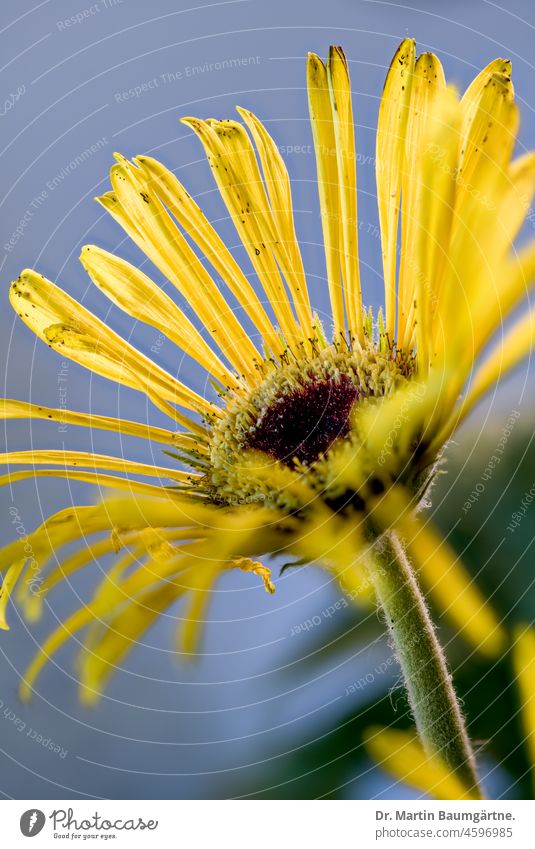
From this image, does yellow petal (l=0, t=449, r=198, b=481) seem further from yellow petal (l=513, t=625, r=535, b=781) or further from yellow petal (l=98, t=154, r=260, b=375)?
yellow petal (l=513, t=625, r=535, b=781)

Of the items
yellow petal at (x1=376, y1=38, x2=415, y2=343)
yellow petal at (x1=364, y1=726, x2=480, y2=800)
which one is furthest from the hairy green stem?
yellow petal at (x1=376, y1=38, x2=415, y2=343)

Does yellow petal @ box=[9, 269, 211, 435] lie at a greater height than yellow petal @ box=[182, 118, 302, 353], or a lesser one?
lesser

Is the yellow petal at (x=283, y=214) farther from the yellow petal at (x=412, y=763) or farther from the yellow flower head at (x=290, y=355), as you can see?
Result: the yellow petal at (x=412, y=763)

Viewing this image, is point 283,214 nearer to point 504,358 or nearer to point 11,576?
point 504,358

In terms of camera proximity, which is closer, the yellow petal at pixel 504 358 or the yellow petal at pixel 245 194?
the yellow petal at pixel 504 358

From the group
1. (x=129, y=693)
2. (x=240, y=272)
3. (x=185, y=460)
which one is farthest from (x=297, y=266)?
(x=129, y=693)

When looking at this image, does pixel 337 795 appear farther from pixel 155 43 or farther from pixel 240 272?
pixel 155 43

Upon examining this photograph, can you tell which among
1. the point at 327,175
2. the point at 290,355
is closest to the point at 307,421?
the point at 290,355

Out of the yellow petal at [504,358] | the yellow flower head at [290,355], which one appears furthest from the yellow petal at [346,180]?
the yellow petal at [504,358]
